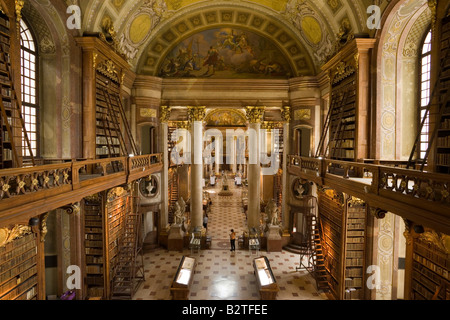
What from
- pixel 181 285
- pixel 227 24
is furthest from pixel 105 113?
pixel 227 24

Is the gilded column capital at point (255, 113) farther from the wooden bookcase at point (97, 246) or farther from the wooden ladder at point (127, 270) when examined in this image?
the wooden bookcase at point (97, 246)

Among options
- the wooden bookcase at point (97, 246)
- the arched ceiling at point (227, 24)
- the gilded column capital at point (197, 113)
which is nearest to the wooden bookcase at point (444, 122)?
the arched ceiling at point (227, 24)

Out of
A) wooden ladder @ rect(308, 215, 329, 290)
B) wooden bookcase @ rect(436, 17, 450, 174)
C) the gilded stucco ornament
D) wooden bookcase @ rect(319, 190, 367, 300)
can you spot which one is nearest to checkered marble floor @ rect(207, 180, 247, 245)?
wooden ladder @ rect(308, 215, 329, 290)

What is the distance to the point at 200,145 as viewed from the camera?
1412 centimetres

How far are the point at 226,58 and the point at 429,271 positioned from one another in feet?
39.2

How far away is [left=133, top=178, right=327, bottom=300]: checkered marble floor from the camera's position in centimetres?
899

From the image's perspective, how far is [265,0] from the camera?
1195 cm

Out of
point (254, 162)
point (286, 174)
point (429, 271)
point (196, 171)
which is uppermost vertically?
point (254, 162)

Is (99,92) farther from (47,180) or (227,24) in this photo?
(227,24)

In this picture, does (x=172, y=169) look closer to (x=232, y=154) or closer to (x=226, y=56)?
(x=226, y=56)

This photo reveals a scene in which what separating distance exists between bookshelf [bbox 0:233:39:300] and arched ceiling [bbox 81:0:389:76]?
8.25 m

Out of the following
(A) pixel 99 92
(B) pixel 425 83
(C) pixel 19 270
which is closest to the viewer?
(C) pixel 19 270
